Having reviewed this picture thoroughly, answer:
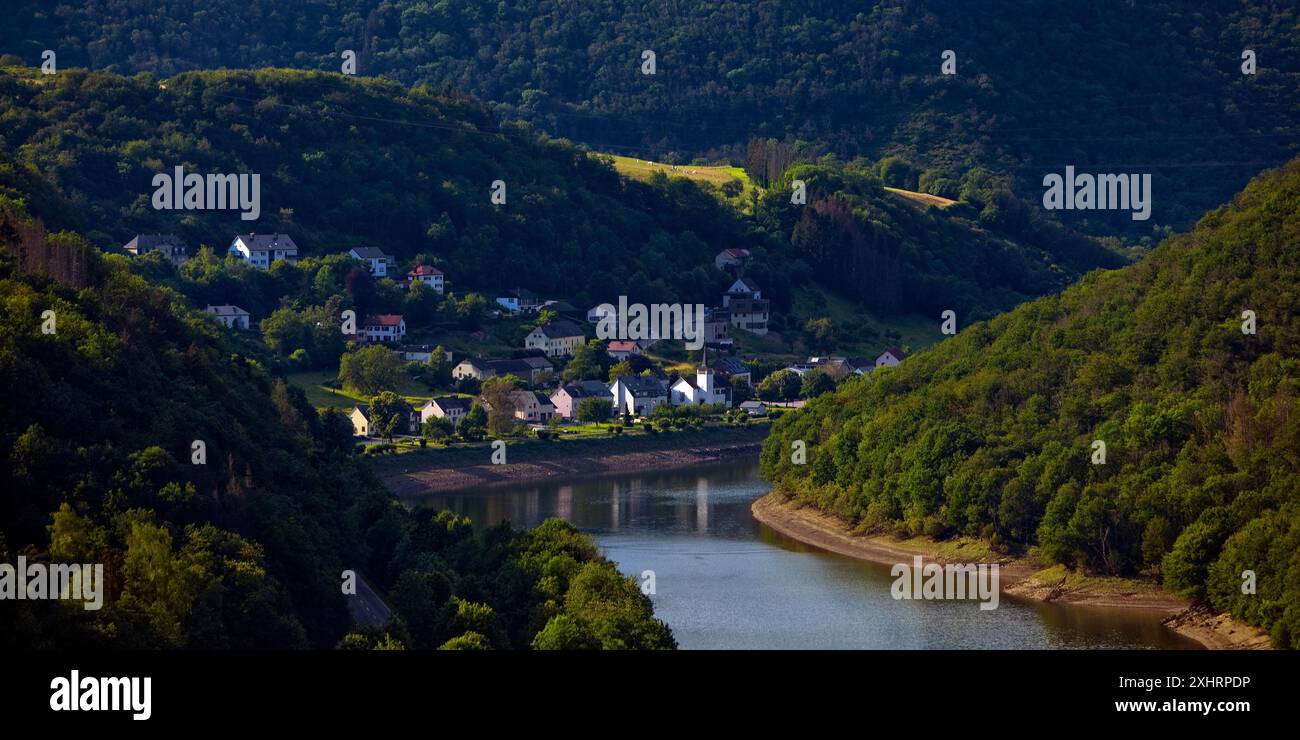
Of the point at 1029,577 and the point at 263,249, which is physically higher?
the point at 263,249

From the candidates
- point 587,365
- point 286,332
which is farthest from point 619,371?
point 286,332

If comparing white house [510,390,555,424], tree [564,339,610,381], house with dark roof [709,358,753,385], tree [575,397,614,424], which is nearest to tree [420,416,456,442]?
white house [510,390,555,424]

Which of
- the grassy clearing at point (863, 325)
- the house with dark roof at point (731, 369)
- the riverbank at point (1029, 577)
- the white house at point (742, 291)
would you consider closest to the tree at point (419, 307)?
the house with dark roof at point (731, 369)

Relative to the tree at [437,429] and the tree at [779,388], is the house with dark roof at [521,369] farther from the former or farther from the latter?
the tree at [437,429]

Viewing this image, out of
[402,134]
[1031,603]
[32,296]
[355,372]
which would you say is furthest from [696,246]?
[32,296]

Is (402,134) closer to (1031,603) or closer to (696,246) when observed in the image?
(696,246)

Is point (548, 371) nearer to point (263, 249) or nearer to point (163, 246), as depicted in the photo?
point (263, 249)
